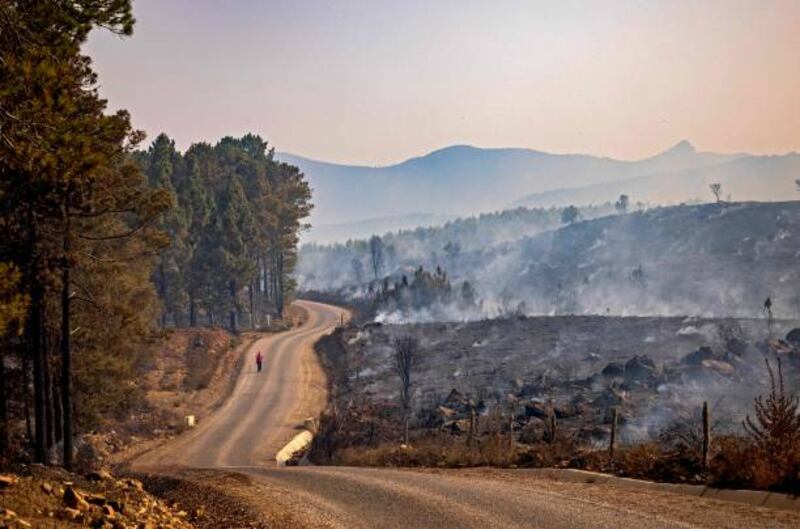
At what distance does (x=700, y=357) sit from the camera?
45500 millimetres

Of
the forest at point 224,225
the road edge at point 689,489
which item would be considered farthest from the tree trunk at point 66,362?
the forest at point 224,225

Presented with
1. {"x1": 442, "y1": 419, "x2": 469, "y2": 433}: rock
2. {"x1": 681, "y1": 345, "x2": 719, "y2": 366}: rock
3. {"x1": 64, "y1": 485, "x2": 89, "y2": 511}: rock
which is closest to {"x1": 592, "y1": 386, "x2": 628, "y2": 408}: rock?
{"x1": 681, "y1": 345, "x2": 719, "y2": 366}: rock

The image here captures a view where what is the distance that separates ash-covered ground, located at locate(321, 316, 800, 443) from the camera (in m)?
35.3

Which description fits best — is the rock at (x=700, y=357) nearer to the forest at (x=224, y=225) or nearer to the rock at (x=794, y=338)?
the rock at (x=794, y=338)

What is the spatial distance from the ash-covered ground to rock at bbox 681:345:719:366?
0.46 ft

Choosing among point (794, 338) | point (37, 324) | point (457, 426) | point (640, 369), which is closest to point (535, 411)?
point (457, 426)

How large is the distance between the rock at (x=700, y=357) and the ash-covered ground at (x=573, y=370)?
0.46 feet

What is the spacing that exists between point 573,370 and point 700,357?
8.05m

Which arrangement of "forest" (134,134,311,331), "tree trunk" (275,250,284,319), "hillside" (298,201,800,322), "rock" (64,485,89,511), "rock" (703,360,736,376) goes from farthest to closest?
"hillside" (298,201,800,322) < "tree trunk" (275,250,284,319) < "forest" (134,134,311,331) < "rock" (703,360,736,376) < "rock" (64,485,89,511)

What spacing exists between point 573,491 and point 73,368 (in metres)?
18.6

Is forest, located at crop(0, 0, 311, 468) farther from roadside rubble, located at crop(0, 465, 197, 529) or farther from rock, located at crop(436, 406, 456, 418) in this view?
rock, located at crop(436, 406, 456, 418)

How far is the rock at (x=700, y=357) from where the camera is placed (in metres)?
45.2

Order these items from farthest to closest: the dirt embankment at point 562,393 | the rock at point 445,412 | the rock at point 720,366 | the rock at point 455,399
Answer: the rock at point 720,366, the rock at point 455,399, the rock at point 445,412, the dirt embankment at point 562,393

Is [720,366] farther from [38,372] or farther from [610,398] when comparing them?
[38,372]
